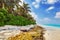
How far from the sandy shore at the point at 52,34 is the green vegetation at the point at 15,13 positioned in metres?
0.23

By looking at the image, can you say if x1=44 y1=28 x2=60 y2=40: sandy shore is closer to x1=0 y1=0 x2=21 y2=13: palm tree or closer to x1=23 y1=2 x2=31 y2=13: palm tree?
x1=23 y1=2 x2=31 y2=13: palm tree

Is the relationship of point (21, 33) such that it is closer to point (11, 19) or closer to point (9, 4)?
point (11, 19)

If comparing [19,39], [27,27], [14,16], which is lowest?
[19,39]

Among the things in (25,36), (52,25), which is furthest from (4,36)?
(52,25)

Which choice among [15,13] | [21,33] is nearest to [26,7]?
[15,13]

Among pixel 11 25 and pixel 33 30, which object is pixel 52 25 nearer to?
pixel 33 30

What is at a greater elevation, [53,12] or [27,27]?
[53,12]

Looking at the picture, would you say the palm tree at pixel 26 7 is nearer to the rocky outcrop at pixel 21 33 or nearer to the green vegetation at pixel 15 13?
the green vegetation at pixel 15 13

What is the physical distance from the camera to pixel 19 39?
227 cm

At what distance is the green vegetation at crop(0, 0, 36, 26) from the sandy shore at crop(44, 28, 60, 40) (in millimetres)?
235

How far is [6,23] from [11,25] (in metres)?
0.07

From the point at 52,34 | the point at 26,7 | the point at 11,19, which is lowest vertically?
the point at 52,34

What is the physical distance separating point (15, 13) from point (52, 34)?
58 cm

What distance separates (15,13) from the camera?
234 centimetres
